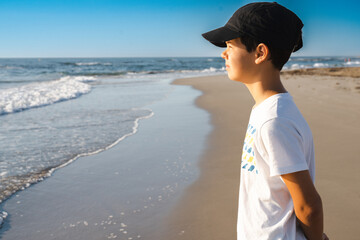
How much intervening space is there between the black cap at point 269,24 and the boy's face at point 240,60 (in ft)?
0.22

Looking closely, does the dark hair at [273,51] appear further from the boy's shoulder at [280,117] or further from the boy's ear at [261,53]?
the boy's shoulder at [280,117]

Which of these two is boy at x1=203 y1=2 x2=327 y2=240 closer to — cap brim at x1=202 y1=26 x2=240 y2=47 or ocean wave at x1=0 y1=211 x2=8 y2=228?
cap brim at x1=202 y1=26 x2=240 y2=47

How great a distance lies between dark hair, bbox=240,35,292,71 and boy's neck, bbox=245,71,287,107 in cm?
4

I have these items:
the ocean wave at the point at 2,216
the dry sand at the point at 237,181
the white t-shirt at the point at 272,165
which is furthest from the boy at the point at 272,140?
the ocean wave at the point at 2,216

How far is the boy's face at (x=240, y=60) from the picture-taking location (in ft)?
4.01

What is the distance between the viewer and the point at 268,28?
1.10 metres

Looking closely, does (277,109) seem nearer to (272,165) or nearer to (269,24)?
(272,165)

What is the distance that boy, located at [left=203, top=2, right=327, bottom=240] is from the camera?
101cm

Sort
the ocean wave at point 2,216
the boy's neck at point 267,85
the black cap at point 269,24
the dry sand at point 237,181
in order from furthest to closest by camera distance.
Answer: the ocean wave at point 2,216
the dry sand at point 237,181
the boy's neck at point 267,85
the black cap at point 269,24

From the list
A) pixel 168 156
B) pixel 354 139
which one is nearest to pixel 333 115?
pixel 354 139

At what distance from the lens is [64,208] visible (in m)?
3.22

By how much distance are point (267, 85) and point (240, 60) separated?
0.15 meters

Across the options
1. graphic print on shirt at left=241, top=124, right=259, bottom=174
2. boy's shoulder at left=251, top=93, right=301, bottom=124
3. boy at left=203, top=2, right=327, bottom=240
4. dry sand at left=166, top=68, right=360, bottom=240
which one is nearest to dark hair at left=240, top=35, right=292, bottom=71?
boy at left=203, top=2, right=327, bottom=240

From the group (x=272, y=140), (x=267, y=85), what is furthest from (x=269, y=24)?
(x=272, y=140)
